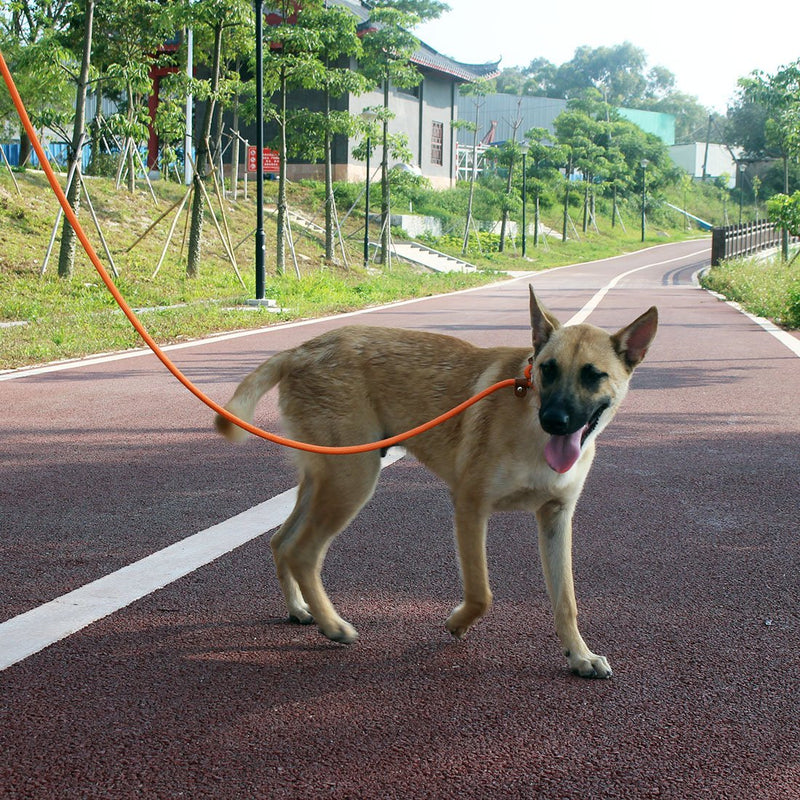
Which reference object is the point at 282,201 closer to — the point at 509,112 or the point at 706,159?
the point at 509,112

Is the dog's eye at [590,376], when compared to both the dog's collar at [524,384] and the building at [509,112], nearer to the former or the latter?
the dog's collar at [524,384]

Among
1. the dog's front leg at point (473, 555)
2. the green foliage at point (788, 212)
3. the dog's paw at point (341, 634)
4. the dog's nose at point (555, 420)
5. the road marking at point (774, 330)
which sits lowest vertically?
the road marking at point (774, 330)

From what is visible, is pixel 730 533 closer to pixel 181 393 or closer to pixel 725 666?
pixel 725 666

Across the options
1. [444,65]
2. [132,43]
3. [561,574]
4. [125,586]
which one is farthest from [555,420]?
[444,65]

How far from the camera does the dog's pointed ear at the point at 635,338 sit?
3.66 meters

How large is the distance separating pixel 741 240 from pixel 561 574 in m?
41.6

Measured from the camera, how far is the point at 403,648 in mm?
3729

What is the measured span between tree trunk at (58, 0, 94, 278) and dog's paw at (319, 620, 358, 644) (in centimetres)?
1623

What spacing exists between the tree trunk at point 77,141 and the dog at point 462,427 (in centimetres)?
1570

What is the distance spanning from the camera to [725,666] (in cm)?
359

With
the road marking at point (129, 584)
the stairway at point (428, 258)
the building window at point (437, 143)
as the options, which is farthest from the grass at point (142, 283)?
the building window at point (437, 143)

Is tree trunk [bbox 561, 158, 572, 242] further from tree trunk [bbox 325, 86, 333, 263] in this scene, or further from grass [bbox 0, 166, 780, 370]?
tree trunk [bbox 325, 86, 333, 263]

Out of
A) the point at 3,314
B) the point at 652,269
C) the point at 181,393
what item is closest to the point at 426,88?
the point at 652,269

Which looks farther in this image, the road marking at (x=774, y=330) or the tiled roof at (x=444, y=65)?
the tiled roof at (x=444, y=65)
